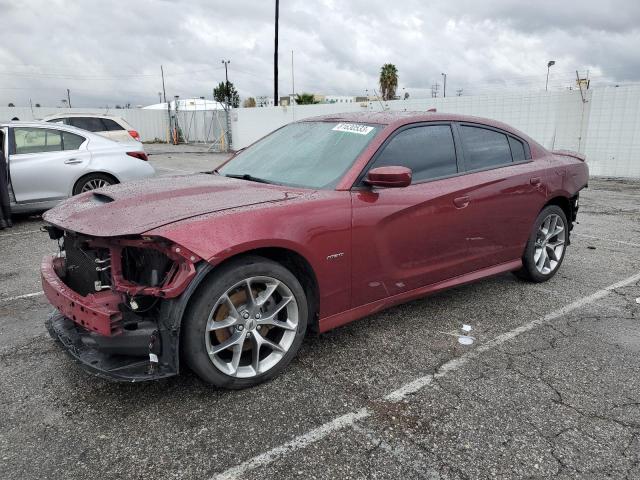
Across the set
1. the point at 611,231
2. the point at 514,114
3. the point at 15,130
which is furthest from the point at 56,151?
the point at 514,114

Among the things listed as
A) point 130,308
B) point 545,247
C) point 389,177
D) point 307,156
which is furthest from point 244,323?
point 545,247

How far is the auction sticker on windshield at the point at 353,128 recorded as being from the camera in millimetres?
3602

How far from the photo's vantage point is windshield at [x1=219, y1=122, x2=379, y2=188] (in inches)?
134

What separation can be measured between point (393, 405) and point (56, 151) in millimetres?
6836

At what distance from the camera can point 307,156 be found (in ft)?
11.9

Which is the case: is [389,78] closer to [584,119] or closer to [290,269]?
[584,119]

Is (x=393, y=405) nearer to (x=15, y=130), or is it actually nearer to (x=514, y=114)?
(x=15, y=130)

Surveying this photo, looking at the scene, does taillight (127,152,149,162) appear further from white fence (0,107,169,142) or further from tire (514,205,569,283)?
white fence (0,107,169,142)

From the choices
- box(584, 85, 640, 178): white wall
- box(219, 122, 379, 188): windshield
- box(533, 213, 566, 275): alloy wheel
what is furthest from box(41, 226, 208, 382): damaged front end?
box(584, 85, 640, 178): white wall

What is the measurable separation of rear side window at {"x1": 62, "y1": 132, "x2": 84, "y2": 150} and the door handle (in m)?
6.24

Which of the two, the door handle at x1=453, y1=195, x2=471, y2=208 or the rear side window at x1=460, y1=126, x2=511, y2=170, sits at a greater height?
the rear side window at x1=460, y1=126, x2=511, y2=170

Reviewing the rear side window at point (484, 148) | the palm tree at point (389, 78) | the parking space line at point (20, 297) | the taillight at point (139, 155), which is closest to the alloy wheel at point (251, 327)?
the rear side window at point (484, 148)

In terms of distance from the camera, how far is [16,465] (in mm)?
2271

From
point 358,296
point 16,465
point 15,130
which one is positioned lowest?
point 16,465
